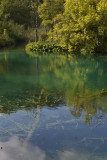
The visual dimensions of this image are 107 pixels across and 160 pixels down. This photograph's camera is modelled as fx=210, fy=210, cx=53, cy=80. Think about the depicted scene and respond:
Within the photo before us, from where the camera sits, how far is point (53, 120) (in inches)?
220

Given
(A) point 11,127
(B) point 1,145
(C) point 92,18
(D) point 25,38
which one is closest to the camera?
(B) point 1,145

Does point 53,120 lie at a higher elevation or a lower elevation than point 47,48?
lower

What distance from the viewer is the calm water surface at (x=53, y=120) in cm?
412

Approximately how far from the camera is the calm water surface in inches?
162

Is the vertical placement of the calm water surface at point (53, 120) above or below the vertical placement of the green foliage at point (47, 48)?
below

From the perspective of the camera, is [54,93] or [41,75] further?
[41,75]

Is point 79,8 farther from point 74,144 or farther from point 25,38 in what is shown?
point 74,144

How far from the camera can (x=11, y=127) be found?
16.8ft

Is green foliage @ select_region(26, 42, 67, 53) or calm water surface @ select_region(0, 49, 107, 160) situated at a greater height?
green foliage @ select_region(26, 42, 67, 53)

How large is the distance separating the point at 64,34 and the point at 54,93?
1661 cm

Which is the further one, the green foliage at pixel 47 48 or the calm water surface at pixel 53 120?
the green foliage at pixel 47 48

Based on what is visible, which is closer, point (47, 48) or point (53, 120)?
point (53, 120)

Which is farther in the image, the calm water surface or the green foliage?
the green foliage

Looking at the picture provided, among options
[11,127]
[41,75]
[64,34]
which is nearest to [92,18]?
[64,34]
